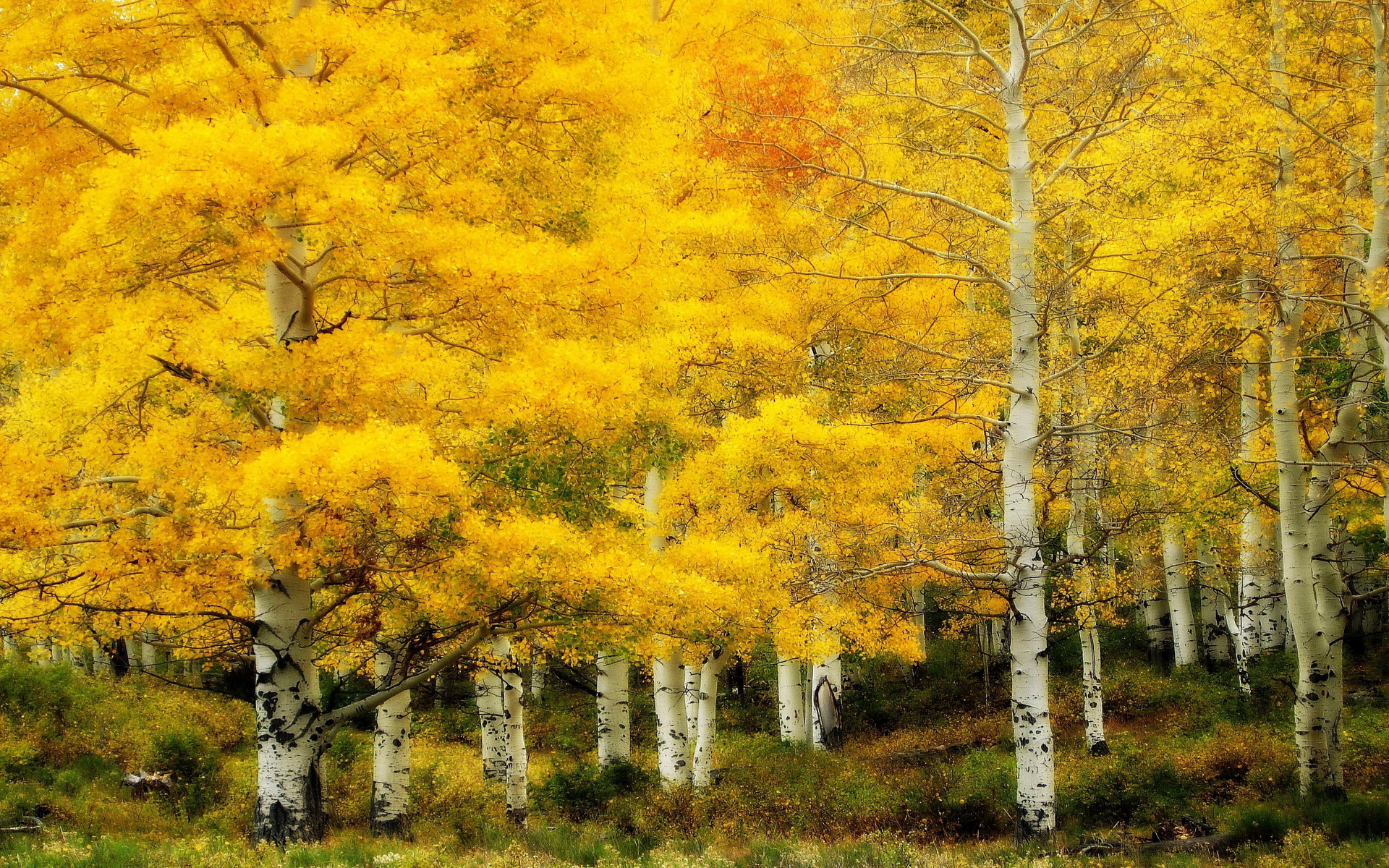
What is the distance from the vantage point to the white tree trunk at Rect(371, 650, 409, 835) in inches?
409

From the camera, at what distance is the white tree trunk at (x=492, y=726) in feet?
42.5

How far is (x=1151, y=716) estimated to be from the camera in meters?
17.9

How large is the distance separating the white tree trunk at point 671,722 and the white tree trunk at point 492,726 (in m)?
2.16

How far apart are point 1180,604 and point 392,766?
1590 centimetres

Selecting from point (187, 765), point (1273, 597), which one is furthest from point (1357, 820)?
point (187, 765)

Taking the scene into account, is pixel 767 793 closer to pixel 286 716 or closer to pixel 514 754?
pixel 514 754

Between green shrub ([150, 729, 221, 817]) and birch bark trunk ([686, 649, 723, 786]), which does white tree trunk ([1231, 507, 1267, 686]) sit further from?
green shrub ([150, 729, 221, 817])

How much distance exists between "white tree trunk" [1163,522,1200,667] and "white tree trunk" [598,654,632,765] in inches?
446

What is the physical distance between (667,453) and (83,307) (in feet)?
17.6

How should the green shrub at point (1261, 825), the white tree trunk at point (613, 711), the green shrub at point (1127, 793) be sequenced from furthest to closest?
the white tree trunk at point (613, 711) → the green shrub at point (1127, 793) → the green shrub at point (1261, 825)

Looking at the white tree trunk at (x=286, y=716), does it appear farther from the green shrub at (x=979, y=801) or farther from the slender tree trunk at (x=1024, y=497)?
the green shrub at (x=979, y=801)

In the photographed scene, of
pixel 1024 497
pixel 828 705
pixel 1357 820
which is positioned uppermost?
pixel 1024 497

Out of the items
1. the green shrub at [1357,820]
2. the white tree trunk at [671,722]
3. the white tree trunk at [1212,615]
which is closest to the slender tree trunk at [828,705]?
the white tree trunk at [671,722]

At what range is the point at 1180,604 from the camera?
1920cm
